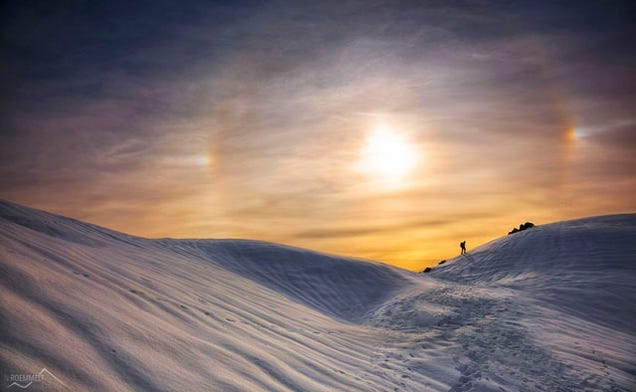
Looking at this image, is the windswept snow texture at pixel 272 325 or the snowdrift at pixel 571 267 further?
the snowdrift at pixel 571 267

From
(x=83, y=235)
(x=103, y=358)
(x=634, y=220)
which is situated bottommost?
(x=103, y=358)

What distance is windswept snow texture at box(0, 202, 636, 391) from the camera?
12.1 feet

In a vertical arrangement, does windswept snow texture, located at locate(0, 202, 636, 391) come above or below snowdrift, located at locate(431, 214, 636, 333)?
below

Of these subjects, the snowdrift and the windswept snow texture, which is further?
the snowdrift

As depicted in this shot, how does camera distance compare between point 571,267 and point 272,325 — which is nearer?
point 272,325

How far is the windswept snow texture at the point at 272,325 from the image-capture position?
12.1ft

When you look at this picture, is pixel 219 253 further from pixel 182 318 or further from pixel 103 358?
pixel 103 358

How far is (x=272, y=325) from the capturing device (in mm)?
7512

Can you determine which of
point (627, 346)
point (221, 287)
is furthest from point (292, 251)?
point (627, 346)

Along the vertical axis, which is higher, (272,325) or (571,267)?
(571,267)

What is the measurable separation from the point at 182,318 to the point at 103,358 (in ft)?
7.03

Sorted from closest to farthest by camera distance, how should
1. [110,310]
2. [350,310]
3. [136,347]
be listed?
[136,347]
[110,310]
[350,310]

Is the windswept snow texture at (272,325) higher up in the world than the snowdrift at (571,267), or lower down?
lower down

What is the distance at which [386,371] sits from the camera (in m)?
6.71
